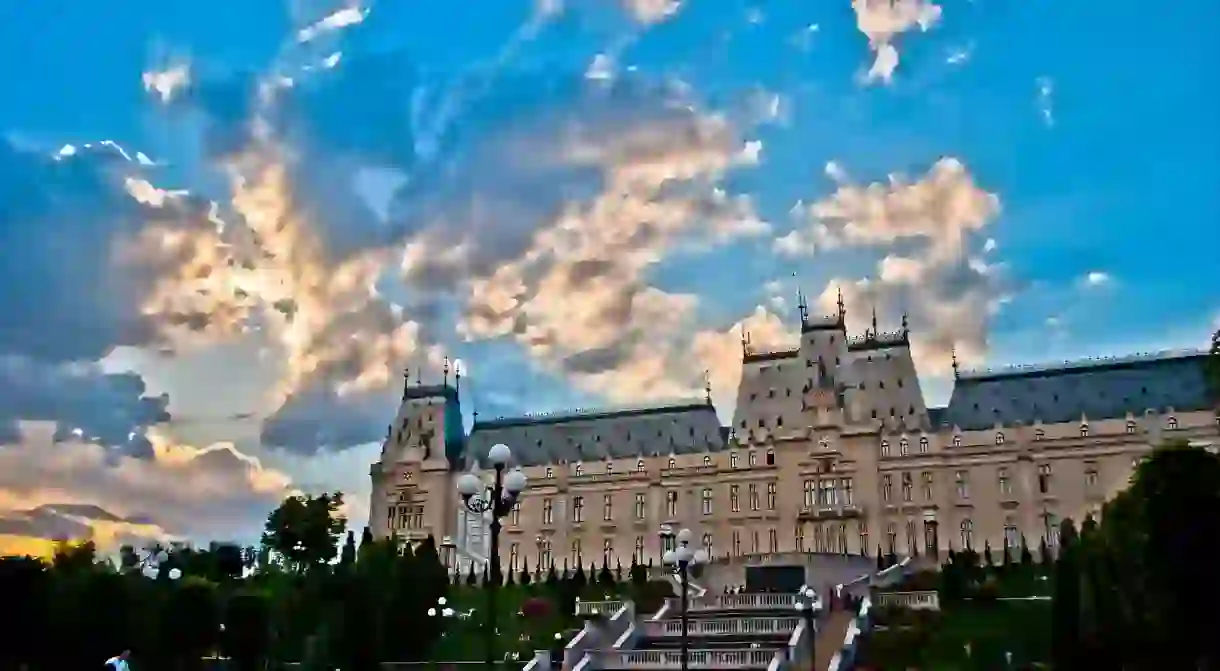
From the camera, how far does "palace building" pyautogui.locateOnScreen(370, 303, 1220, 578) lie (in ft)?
215

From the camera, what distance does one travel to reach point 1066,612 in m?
34.2

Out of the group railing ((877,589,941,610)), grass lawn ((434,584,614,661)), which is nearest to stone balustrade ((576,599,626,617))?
grass lawn ((434,584,614,661))

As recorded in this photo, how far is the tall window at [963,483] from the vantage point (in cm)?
6706

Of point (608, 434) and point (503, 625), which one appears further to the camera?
point (608, 434)

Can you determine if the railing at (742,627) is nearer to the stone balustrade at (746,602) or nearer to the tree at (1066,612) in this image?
the stone balustrade at (746,602)

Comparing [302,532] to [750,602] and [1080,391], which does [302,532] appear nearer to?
[750,602]

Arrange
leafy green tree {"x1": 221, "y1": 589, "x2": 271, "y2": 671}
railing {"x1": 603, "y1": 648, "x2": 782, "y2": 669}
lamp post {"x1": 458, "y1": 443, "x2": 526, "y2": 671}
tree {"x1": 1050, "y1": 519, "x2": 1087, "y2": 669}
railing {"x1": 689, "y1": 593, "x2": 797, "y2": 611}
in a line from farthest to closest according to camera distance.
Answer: railing {"x1": 689, "y1": 593, "x2": 797, "y2": 611} < leafy green tree {"x1": 221, "y1": 589, "x2": 271, "y2": 671} < railing {"x1": 603, "y1": 648, "x2": 782, "y2": 669} < tree {"x1": 1050, "y1": 519, "x2": 1087, "y2": 669} < lamp post {"x1": 458, "y1": 443, "x2": 526, "y2": 671}

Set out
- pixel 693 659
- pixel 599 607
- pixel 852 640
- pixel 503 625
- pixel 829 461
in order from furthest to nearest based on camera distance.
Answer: pixel 829 461
pixel 503 625
pixel 599 607
pixel 852 640
pixel 693 659

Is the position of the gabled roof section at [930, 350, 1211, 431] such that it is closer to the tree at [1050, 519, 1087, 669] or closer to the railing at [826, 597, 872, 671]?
the railing at [826, 597, 872, 671]

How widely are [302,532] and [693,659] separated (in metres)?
53.0

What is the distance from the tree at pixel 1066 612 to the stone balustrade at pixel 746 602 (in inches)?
526

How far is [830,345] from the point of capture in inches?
2987

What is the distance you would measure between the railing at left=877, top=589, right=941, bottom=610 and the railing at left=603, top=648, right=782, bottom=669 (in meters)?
10.4

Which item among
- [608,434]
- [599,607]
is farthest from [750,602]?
[608,434]
